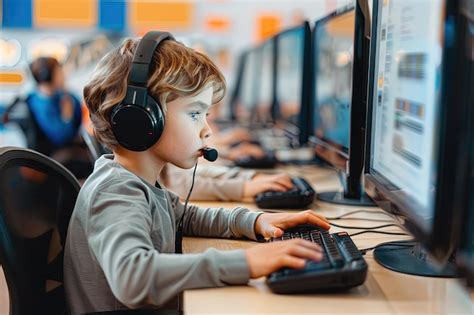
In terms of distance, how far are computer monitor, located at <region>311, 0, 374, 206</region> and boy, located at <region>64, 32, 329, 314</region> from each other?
11.4 inches

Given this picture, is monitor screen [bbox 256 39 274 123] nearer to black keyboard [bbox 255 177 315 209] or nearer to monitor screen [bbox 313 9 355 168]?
monitor screen [bbox 313 9 355 168]

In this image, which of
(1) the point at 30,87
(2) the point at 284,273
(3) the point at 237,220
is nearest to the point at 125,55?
(3) the point at 237,220

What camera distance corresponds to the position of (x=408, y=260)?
1.05 metres

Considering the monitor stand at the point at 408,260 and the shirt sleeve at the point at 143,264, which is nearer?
the shirt sleeve at the point at 143,264

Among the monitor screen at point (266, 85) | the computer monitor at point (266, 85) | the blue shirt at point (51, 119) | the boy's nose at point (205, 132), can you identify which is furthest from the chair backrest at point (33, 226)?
the blue shirt at point (51, 119)

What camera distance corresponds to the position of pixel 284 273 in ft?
2.87

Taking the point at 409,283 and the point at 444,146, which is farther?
the point at 409,283

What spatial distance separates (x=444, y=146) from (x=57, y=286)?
0.72 m

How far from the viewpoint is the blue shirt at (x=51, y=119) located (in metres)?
3.81

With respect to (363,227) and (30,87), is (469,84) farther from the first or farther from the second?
(30,87)

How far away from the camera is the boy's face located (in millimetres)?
1092

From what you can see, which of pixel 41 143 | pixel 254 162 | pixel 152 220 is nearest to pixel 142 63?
pixel 152 220

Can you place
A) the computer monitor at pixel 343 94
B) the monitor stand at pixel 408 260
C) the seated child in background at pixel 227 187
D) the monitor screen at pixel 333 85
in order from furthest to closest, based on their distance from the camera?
the seated child in background at pixel 227 187, the monitor screen at pixel 333 85, the computer monitor at pixel 343 94, the monitor stand at pixel 408 260

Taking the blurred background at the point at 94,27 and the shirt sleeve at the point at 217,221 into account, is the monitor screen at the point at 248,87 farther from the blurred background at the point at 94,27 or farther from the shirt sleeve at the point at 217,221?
the shirt sleeve at the point at 217,221
